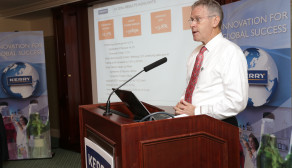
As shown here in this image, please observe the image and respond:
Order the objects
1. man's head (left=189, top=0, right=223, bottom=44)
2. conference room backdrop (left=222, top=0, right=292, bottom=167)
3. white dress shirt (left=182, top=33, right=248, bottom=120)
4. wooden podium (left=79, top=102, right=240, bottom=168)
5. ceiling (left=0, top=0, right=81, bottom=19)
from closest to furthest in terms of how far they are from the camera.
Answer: wooden podium (left=79, top=102, right=240, bottom=168) → white dress shirt (left=182, top=33, right=248, bottom=120) → man's head (left=189, top=0, right=223, bottom=44) → conference room backdrop (left=222, top=0, right=292, bottom=167) → ceiling (left=0, top=0, right=81, bottom=19)

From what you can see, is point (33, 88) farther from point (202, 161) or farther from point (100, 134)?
point (202, 161)

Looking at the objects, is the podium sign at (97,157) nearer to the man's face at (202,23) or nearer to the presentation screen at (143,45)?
the man's face at (202,23)

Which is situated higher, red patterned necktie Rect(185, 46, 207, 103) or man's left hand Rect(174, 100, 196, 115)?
red patterned necktie Rect(185, 46, 207, 103)

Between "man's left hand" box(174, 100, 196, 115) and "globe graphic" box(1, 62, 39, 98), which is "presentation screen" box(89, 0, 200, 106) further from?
"man's left hand" box(174, 100, 196, 115)

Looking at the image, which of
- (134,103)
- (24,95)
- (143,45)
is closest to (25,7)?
(24,95)

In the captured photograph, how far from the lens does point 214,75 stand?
1.63 m

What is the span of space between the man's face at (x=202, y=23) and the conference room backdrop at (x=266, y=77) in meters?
0.82

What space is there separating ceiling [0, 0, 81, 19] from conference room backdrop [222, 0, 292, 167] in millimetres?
2835

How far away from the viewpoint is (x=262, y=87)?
7.88 ft

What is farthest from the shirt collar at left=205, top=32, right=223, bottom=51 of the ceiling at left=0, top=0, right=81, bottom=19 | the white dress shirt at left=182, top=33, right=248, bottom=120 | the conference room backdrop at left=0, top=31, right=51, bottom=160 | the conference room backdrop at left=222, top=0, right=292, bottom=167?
the conference room backdrop at left=0, top=31, right=51, bottom=160

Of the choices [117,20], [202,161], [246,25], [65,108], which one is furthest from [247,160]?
[65,108]

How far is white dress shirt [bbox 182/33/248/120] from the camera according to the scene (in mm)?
1510

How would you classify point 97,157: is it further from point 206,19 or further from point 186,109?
point 206,19

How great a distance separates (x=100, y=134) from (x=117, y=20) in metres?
2.71
